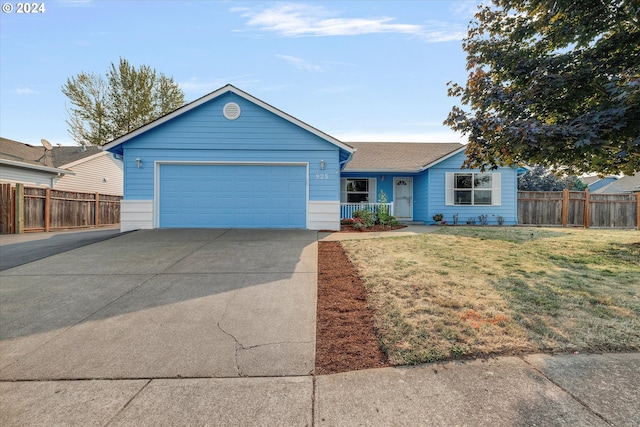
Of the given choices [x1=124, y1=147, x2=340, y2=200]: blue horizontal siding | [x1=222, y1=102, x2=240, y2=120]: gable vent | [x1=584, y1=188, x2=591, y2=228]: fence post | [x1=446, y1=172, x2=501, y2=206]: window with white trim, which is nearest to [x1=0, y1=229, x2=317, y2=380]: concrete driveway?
[x1=124, y1=147, x2=340, y2=200]: blue horizontal siding

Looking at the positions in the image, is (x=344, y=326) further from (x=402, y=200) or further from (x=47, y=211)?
(x=47, y=211)

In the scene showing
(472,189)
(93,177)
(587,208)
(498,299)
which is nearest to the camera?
(498,299)

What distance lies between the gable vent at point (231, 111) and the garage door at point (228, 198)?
1.80m

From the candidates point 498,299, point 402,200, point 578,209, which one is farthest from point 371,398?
point 578,209

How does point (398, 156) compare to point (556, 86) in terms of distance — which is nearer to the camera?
point (556, 86)

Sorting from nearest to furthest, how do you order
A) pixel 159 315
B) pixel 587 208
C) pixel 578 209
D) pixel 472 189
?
pixel 159 315, pixel 472 189, pixel 587 208, pixel 578 209

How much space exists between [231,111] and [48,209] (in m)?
9.90

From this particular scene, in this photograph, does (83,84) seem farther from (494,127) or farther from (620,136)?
(620,136)

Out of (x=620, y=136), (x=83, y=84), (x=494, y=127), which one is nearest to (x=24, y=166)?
(x=83, y=84)

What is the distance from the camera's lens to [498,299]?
156 inches

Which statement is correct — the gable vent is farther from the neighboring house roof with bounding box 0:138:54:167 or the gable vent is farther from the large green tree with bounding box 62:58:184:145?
the large green tree with bounding box 62:58:184:145

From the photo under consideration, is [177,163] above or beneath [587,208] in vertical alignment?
above

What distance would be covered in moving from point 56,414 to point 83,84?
30445 millimetres

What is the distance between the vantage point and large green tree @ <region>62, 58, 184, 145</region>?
24.4m
